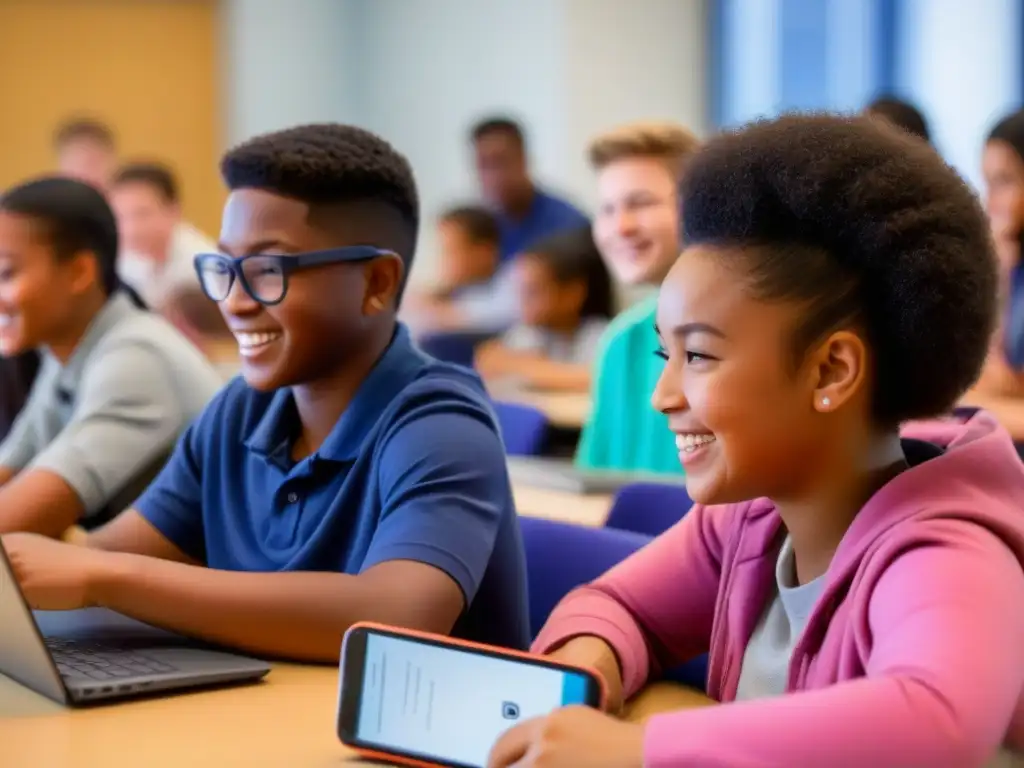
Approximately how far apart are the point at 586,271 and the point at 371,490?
3500 millimetres

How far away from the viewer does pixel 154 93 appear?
8461mm

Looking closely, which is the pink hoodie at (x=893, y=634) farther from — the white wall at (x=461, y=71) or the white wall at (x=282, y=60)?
the white wall at (x=282, y=60)

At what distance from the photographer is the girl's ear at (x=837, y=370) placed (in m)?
1.12

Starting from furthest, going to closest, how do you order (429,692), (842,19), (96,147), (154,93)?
1. (154,93)
2. (96,147)
3. (842,19)
4. (429,692)

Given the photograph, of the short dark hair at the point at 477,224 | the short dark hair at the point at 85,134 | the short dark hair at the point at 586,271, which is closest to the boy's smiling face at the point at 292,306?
the short dark hair at the point at 586,271

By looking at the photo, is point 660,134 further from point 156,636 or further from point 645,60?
point 645,60

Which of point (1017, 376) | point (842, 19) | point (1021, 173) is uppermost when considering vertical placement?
point (842, 19)

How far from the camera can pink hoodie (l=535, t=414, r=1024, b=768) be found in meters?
0.93

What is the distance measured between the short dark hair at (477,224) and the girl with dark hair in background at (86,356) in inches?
146

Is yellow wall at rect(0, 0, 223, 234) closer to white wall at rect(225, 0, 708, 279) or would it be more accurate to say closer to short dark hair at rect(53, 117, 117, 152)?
white wall at rect(225, 0, 708, 279)

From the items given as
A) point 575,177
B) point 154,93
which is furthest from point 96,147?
point 575,177

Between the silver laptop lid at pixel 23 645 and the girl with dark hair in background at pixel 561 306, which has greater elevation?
the silver laptop lid at pixel 23 645

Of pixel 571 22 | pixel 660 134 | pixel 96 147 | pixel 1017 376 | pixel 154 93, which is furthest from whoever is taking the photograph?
pixel 154 93

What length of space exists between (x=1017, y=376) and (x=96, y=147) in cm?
511
